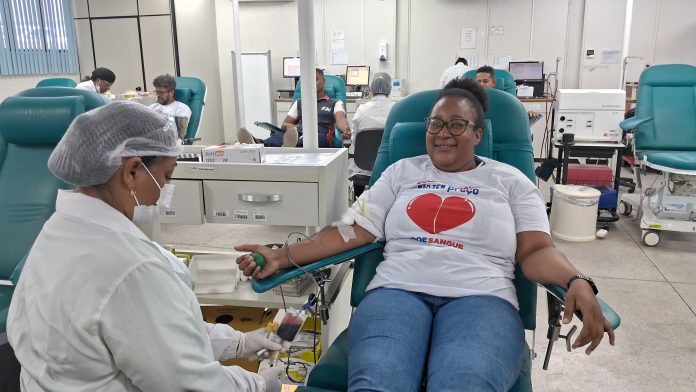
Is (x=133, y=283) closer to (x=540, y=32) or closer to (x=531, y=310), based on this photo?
(x=531, y=310)

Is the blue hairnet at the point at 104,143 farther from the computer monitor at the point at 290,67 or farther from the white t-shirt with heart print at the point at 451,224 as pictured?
the computer monitor at the point at 290,67

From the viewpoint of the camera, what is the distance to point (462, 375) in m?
1.16

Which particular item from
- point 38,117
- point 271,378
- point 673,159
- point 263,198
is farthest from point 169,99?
point 673,159

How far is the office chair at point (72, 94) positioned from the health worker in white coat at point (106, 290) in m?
1.04

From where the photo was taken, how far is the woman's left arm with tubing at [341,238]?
5.14 ft

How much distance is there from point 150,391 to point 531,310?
3.77 feet

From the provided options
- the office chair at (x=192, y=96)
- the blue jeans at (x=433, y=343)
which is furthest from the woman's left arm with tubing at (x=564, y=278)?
the office chair at (x=192, y=96)

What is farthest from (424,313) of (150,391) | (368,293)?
(150,391)

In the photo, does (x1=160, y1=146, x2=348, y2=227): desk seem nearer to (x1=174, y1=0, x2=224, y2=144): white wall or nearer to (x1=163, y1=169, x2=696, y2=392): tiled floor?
(x1=163, y1=169, x2=696, y2=392): tiled floor

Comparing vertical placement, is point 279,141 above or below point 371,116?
below

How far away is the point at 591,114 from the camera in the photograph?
382cm

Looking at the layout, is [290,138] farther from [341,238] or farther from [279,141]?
[279,141]

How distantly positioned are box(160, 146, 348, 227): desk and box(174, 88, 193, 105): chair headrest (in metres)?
2.90

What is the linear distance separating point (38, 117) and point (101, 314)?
52.7 inches
